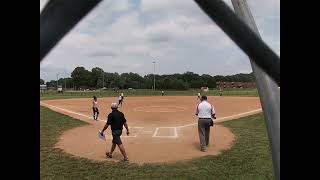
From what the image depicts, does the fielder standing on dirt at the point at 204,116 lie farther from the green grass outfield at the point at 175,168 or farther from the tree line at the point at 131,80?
the tree line at the point at 131,80

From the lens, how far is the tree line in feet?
245

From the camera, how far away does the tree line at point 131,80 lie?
74.8 metres

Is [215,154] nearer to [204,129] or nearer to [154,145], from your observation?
[204,129]

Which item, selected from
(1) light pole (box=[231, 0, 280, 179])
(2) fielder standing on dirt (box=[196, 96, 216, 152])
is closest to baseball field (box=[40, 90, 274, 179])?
(2) fielder standing on dirt (box=[196, 96, 216, 152])

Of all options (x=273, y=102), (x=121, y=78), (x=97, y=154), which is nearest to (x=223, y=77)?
(x=121, y=78)

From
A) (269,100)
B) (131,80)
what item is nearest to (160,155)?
(269,100)

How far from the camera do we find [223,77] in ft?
271

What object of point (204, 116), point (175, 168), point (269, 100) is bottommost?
point (175, 168)

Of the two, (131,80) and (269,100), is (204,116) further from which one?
(131,80)

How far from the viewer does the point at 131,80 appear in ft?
272

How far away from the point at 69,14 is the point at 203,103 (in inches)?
421

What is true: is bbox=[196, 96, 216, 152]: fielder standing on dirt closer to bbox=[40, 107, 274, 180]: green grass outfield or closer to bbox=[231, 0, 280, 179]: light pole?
bbox=[40, 107, 274, 180]: green grass outfield
